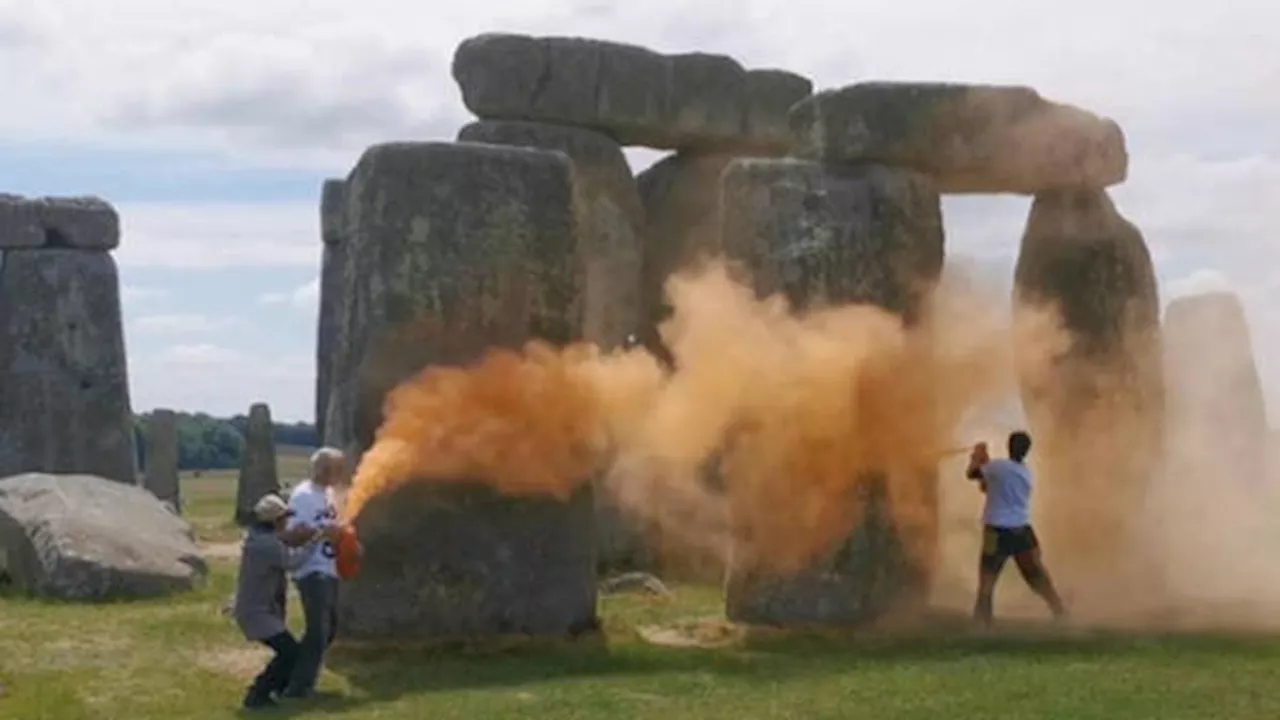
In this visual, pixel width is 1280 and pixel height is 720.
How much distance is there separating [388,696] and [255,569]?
1.26 metres

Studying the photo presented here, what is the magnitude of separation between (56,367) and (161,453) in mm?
3967

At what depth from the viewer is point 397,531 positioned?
52.2 feet

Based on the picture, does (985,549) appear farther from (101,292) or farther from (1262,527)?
(101,292)

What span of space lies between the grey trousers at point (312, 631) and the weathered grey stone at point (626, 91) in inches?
437

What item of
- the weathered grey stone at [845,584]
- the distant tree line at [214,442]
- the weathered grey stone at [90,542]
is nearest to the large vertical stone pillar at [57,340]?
the weathered grey stone at [90,542]

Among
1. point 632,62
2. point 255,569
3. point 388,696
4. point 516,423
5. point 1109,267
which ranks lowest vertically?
point 388,696

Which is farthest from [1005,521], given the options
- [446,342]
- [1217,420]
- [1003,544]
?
[1217,420]

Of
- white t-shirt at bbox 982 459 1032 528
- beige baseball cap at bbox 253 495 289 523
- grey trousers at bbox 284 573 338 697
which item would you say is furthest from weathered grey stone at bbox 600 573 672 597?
beige baseball cap at bbox 253 495 289 523

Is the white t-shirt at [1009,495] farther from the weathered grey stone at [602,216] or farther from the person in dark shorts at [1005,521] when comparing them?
the weathered grey stone at [602,216]

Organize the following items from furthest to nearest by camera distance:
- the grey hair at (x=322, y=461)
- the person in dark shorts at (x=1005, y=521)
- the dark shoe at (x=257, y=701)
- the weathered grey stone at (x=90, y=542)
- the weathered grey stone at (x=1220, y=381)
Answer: the weathered grey stone at (x=1220, y=381)
the weathered grey stone at (x=90, y=542)
the person in dark shorts at (x=1005, y=521)
the grey hair at (x=322, y=461)
the dark shoe at (x=257, y=701)

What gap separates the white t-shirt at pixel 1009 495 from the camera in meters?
17.0

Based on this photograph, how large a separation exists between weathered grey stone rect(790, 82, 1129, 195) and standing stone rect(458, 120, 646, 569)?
6.11 m

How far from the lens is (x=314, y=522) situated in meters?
14.2

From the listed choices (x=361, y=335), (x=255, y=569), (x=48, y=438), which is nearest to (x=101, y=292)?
(x=48, y=438)
